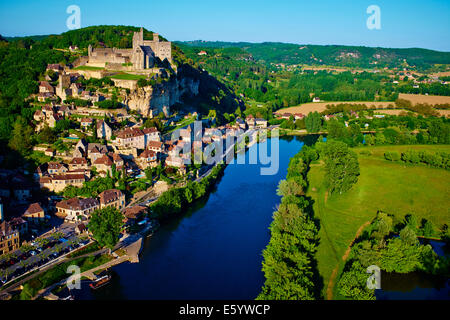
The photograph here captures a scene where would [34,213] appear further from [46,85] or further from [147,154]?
[46,85]

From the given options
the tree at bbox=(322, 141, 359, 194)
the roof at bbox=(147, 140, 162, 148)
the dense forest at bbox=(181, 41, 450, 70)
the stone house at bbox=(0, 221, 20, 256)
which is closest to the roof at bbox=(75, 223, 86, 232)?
the stone house at bbox=(0, 221, 20, 256)

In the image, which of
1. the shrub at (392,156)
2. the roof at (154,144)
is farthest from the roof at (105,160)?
the shrub at (392,156)

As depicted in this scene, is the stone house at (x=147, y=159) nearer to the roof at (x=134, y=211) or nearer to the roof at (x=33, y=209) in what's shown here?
the roof at (x=134, y=211)

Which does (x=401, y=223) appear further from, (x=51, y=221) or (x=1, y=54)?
(x=1, y=54)

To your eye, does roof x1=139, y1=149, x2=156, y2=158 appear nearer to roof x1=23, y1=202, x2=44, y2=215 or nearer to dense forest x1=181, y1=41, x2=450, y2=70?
roof x1=23, y1=202, x2=44, y2=215

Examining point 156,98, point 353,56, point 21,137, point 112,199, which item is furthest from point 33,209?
point 353,56
